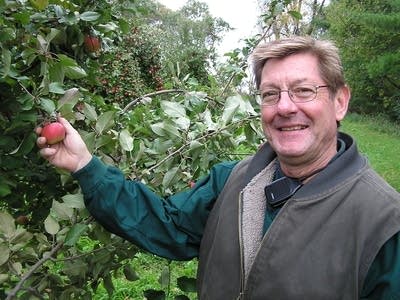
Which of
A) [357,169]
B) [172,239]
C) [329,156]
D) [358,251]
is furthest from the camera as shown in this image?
[172,239]

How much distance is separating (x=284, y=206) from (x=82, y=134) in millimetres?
639

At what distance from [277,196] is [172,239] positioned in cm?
35

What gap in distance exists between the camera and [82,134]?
4.96ft

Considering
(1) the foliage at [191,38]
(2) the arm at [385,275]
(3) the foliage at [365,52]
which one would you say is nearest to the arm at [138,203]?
(2) the arm at [385,275]

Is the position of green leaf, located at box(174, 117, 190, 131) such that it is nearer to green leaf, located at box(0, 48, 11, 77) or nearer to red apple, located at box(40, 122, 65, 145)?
red apple, located at box(40, 122, 65, 145)

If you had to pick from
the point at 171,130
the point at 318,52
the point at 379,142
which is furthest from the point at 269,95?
the point at 379,142

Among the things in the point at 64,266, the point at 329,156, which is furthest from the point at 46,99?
the point at 329,156

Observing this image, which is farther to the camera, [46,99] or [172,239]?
[172,239]

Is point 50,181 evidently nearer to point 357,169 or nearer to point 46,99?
point 46,99

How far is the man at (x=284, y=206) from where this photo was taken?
1.16 metres

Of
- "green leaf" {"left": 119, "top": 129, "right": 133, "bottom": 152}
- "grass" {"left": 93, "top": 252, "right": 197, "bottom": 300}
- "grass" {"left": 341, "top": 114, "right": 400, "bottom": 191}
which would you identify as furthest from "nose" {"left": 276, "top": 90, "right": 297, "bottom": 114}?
"grass" {"left": 341, "top": 114, "right": 400, "bottom": 191}

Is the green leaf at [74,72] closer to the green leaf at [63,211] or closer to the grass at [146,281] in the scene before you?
the green leaf at [63,211]

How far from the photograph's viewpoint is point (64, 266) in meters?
1.53

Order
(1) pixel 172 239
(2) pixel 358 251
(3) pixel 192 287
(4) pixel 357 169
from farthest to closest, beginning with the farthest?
(3) pixel 192 287 → (1) pixel 172 239 → (4) pixel 357 169 → (2) pixel 358 251
